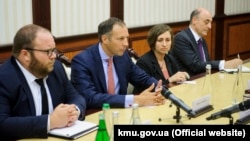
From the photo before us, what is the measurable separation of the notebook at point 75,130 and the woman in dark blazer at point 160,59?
1325 millimetres

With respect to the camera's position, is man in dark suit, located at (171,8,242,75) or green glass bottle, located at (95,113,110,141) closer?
green glass bottle, located at (95,113,110,141)

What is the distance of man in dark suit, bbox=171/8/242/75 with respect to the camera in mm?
4434

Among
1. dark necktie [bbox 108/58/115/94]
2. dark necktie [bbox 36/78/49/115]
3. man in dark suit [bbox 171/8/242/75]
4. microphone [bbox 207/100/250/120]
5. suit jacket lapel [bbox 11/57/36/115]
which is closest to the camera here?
microphone [bbox 207/100/250/120]

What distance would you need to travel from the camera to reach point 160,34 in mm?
3986

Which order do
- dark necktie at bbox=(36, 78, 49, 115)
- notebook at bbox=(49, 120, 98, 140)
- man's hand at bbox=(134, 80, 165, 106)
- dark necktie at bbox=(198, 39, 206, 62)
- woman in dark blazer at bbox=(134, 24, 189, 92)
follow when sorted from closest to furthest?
notebook at bbox=(49, 120, 98, 140), dark necktie at bbox=(36, 78, 49, 115), man's hand at bbox=(134, 80, 165, 106), woman in dark blazer at bbox=(134, 24, 189, 92), dark necktie at bbox=(198, 39, 206, 62)

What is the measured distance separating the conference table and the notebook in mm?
27

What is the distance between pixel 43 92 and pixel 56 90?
13 centimetres

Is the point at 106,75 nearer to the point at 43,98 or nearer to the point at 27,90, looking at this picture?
the point at 43,98

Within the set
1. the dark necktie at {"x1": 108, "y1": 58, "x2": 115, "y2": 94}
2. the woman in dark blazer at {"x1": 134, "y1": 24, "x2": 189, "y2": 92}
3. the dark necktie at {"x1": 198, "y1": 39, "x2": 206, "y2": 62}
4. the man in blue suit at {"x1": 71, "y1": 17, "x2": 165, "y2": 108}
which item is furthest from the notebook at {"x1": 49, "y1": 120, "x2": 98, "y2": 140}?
the dark necktie at {"x1": 198, "y1": 39, "x2": 206, "y2": 62}

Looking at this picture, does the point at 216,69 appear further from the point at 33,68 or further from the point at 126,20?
the point at 33,68

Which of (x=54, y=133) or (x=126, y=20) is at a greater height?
(x=126, y=20)

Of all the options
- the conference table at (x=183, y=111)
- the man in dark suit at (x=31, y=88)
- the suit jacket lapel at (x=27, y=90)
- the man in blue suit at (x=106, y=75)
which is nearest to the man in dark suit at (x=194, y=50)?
the conference table at (x=183, y=111)

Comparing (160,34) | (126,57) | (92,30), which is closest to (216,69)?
(160,34)

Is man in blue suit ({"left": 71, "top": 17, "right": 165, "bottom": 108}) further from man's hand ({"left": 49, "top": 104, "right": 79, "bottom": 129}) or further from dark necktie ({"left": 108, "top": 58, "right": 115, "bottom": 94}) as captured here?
man's hand ({"left": 49, "top": 104, "right": 79, "bottom": 129})
